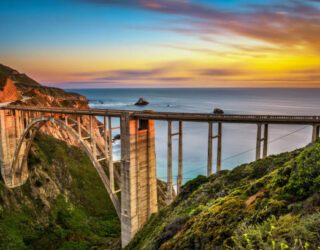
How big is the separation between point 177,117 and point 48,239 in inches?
835

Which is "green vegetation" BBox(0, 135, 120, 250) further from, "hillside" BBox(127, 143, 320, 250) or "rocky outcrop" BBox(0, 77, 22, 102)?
"hillside" BBox(127, 143, 320, 250)

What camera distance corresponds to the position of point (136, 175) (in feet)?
68.8

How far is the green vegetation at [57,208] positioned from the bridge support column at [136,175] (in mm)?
4767

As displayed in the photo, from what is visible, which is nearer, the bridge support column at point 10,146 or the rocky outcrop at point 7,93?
the bridge support column at point 10,146

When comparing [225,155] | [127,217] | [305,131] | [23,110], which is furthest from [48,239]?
[305,131]

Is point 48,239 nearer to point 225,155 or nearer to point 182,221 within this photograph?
point 182,221

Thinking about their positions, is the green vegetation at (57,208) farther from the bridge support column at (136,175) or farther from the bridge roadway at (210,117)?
the bridge roadway at (210,117)

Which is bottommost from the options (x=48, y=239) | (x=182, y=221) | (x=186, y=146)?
(x=48, y=239)

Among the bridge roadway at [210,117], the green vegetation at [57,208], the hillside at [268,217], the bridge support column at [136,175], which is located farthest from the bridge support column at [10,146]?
the hillside at [268,217]

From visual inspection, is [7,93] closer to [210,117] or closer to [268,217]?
[210,117]

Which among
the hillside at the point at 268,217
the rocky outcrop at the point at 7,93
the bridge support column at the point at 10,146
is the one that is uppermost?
the rocky outcrop at the point at 7,93

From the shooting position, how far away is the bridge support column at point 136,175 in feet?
66.5

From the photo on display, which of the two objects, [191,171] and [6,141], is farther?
[191,171]

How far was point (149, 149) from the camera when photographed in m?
21.7
